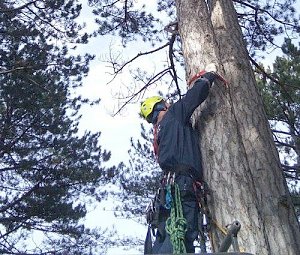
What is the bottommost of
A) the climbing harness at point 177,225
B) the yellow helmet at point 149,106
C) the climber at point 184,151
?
the climbing harness at point 177,225

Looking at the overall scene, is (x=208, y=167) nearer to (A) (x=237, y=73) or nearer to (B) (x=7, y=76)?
(A) (x=237, y=73)

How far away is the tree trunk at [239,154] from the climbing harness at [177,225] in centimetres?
18

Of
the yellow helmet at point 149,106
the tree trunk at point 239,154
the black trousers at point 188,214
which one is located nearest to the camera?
the tree trunk at point 239,154

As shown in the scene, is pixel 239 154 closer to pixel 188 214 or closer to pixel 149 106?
pixel 188 214

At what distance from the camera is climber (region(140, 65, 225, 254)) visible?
3.24 m

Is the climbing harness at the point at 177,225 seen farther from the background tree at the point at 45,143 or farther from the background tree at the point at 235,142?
the background tree at the point at 45,143

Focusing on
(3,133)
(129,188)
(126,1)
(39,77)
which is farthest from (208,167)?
(129,188)

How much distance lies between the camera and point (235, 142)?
10.7 ft

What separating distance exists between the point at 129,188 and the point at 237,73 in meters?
7.34

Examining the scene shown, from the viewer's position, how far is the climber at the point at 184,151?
3.24 meters

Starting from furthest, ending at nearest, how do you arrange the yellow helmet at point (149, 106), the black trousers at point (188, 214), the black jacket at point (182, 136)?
the yellow helmet at point (149, 106) → the black jacket at point (182, 136) → the black trousers at point (188, 214)

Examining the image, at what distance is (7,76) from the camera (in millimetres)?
9031

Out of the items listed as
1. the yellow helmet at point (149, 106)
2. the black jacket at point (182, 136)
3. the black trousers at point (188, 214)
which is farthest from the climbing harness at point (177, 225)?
the yellow helmet at point (149, 106)

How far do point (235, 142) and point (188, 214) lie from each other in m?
0.53
